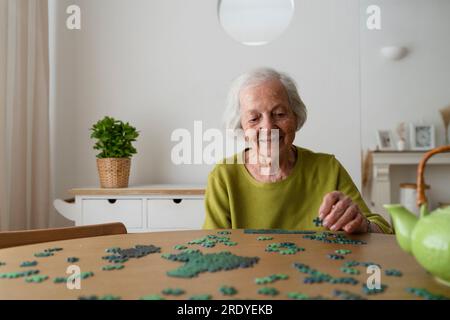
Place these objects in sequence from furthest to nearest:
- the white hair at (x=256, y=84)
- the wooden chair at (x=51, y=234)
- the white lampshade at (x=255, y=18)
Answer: the white lampshade at (x=255, y=18)
the white hair at (x=256, y=84)
the wooden chair at (x=51, y=234)

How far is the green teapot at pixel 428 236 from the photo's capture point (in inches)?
24.1

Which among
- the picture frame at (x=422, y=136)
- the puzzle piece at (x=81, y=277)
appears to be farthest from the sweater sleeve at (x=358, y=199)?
the picture frame at (x=422, y=136)

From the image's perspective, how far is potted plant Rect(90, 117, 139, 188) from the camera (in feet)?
8.86

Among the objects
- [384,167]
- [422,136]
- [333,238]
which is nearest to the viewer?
[333,238]

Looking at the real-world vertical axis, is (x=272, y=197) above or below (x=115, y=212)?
above

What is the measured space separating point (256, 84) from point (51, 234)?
2.81ft

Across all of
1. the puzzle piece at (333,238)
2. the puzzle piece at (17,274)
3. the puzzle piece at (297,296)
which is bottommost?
the puzzle piece at (17,274)

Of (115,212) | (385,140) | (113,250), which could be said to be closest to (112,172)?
(115,212)

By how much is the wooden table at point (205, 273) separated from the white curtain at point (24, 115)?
1.79 meters

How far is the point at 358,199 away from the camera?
146 cm

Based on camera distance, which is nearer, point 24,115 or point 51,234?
point 51,234

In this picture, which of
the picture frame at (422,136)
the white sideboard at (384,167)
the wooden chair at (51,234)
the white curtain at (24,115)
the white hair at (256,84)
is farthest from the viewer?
the picture frame at (422,136)

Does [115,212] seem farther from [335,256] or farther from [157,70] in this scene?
[335,256]

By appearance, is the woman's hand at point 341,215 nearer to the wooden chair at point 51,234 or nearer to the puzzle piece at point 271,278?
the puzzle piece at point 271,278
